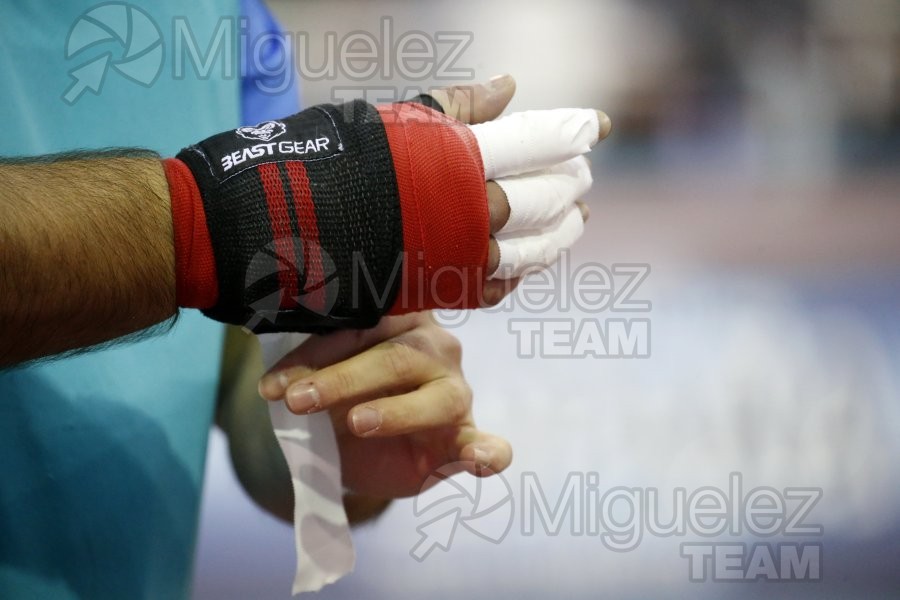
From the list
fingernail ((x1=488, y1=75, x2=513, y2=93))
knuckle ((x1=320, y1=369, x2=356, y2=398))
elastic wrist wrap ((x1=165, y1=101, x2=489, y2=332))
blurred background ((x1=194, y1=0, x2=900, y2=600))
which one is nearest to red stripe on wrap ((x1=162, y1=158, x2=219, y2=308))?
elastic wrist wrap ((x1=165, y1=101, x2=489, y2=332))

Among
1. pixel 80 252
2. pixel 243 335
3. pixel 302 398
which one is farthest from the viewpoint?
pixel 243 335

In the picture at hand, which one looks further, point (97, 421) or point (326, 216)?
point (97, 421)

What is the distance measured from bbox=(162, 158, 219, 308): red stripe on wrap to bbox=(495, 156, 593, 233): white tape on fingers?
173 mm

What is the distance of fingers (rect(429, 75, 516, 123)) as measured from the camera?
55 cm

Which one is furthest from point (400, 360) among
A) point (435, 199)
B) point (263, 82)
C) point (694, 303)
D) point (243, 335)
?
point (694, 303)

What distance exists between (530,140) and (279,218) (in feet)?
0.51

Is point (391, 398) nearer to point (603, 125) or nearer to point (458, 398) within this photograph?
point (458, 398)

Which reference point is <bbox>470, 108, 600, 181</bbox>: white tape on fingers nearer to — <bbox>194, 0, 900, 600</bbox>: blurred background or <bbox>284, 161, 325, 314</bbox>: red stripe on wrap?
<bbox>284, 161, 325, 314</bbox>: red stripe on wrap

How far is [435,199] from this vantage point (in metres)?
0.46

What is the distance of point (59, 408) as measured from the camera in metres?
0.53

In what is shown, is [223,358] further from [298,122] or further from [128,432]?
[298,122]

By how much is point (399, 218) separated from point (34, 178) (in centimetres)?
18

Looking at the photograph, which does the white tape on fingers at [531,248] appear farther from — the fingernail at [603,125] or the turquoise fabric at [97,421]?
the turquoise fabric at [97,421]

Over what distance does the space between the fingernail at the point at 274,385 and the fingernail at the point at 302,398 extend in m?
0.03
